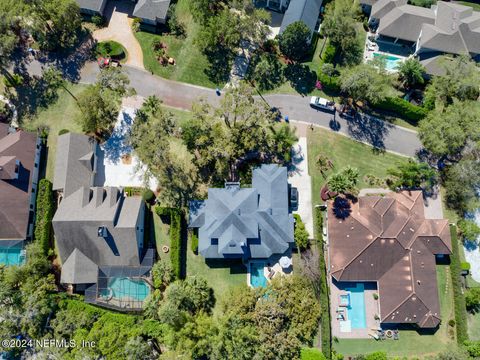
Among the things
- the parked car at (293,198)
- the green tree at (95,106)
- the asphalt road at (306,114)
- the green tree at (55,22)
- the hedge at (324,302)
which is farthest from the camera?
the asphalt road at (306,114)

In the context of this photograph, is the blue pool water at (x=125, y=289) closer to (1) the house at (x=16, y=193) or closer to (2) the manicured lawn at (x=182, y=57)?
(1) the house at (x=16, y=193)

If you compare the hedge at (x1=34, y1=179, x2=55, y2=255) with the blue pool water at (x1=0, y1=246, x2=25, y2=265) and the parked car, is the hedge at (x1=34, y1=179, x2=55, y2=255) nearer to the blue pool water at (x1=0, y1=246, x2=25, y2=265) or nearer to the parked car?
the blue pool water at (x1=0, y1=246, x2=25, y2=265)

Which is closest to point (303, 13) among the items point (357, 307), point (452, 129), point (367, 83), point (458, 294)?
point (367, 83)

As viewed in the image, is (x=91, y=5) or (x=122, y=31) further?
(x=122, y=31)

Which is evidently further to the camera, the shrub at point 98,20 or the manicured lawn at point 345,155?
the shrub at point 98,20

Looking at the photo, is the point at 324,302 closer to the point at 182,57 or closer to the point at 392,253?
the point at 392,253

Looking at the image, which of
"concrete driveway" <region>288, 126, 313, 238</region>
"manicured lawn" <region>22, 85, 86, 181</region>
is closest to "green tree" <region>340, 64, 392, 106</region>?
"concrete driveway" <region>288, 126, 313, 238</region>

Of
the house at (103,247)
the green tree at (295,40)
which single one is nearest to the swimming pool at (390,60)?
the green tree at (295,40)
